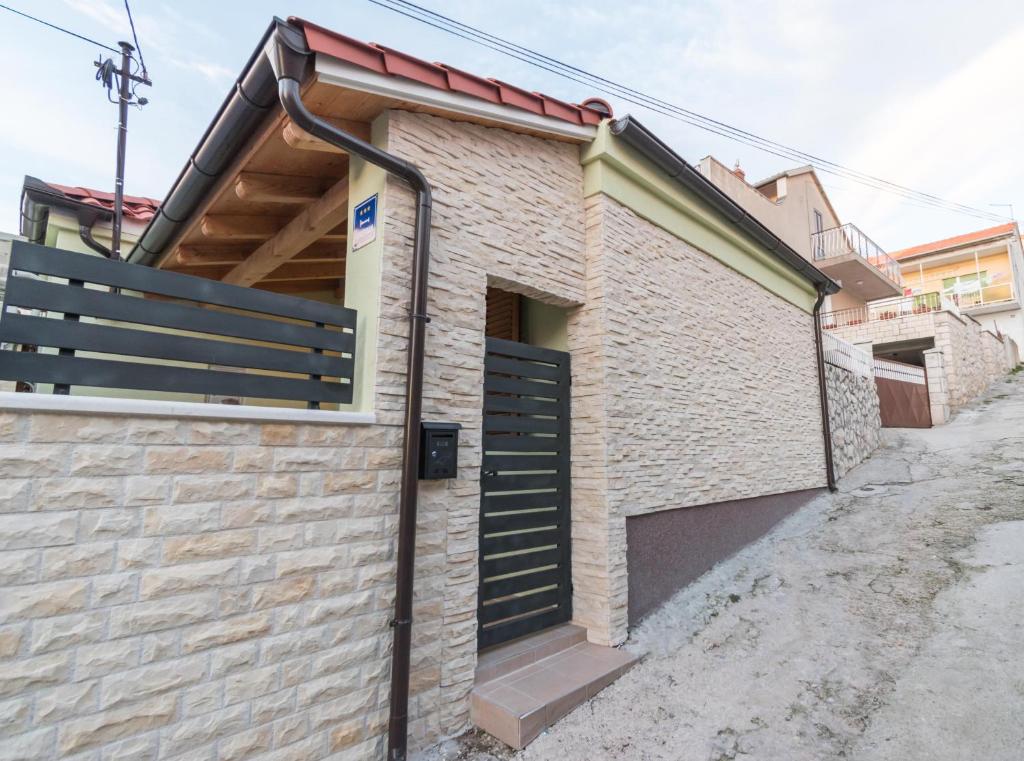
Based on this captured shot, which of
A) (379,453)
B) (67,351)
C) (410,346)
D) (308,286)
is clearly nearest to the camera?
(67,351)

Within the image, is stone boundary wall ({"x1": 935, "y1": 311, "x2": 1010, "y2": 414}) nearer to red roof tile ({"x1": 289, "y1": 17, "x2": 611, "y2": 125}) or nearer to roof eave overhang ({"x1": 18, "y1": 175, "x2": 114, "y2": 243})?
red roof tile ({"x1": 289, "y1": 17, "x2": 611, "y2": 125})

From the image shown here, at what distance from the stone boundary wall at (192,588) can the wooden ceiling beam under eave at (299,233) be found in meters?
2.21

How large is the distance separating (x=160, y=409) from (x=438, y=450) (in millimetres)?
1431

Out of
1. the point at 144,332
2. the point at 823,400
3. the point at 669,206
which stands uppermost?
the point at 669,206

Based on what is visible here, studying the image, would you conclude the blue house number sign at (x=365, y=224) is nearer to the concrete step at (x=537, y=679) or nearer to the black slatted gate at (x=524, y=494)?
the black slatted gate at (x=524, y=494)

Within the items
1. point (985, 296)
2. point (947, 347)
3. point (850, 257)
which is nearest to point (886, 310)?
point (850, 257)

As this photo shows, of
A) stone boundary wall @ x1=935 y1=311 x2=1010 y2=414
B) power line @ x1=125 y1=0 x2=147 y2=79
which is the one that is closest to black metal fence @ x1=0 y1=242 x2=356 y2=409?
power line @ x1=125 y1=0 x2=147 y2=79

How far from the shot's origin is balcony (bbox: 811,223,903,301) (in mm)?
13805

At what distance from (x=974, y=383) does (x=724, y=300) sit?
12430 millimetres

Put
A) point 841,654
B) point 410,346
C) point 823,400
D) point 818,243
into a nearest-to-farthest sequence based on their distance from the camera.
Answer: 1. point 410,346
2. point 841,654
3. point 823,400
4. point 818,243

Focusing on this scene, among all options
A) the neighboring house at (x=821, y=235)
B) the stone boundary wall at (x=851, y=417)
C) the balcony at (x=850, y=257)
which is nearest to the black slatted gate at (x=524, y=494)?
the stone boundary wall at (x=851, y=417)

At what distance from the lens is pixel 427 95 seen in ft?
10.6

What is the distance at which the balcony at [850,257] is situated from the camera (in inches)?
543

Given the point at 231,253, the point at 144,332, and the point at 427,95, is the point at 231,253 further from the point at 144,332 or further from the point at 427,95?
the point at 144,332
